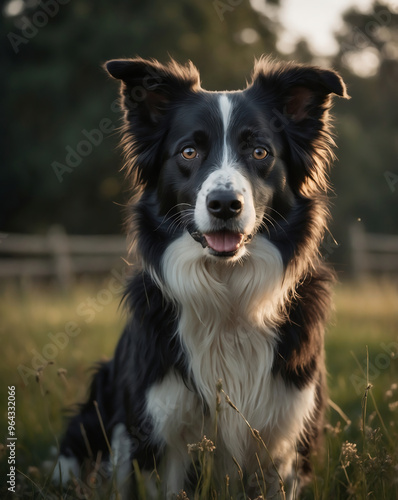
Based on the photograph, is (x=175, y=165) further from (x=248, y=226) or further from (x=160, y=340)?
(x=160, y=340)

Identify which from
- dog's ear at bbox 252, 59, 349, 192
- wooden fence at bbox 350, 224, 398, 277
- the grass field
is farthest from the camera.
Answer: wooden fence at bbox 350, 224, 398, 277

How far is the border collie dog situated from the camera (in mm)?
2984

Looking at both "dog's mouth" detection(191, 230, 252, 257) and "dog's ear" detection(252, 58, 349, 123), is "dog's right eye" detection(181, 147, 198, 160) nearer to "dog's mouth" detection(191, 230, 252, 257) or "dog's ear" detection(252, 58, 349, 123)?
"dog's mouth" detection(191, 230, 252, 257)

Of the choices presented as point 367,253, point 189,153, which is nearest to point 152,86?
point 189,153

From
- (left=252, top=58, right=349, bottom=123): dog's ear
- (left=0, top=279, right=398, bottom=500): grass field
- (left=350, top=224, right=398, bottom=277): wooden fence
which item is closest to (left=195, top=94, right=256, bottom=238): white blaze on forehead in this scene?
(left=252, top=58, right=349, bottom=123): dog's ear

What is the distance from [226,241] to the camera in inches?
117

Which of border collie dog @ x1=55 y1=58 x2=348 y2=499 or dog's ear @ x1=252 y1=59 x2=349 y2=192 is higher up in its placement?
dog's ear @ x1=252 y1=59 x2=349 y2=192

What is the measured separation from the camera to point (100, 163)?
1847 centimetres

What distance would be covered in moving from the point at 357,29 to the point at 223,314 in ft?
51.8

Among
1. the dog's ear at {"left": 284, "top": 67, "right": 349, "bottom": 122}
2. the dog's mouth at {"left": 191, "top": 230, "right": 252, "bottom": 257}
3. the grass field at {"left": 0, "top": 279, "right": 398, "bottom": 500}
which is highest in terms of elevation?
the dog's ear at {"left": 284, "top": 67, "right": 349, "bottom": 122}

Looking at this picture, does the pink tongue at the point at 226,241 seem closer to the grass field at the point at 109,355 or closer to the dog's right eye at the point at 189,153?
the dog's right eye at the point at 189,153

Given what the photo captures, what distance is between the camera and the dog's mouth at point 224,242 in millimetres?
2965

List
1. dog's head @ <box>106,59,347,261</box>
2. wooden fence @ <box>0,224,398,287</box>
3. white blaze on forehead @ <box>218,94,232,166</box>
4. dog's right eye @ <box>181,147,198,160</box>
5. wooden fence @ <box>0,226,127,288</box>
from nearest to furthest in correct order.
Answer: dog's head @ <box>106,59,347,261</box> < white blaze on forehead @ <box>218,94,232,166</box> < dog's right eye @ <box>181,147,198,160</box> < wooden fence @ <box>0,226,127,288</box> < wooden fence @ <box>0,224,398,287</box>

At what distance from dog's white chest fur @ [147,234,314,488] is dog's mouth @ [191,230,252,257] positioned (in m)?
0.18
